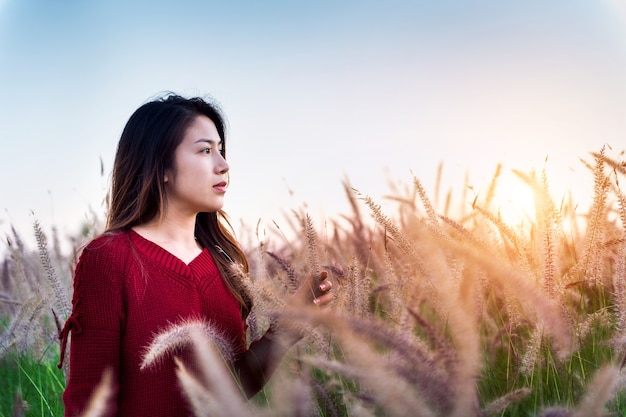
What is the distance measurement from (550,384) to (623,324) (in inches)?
6.6

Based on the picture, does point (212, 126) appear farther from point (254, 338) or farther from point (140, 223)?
point (254, 338)

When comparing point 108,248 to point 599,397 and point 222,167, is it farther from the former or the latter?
point 599,397

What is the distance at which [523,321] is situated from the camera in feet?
4.52

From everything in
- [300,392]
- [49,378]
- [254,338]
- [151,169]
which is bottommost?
[49,378]

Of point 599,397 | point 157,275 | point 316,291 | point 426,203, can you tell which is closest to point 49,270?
point 157,275

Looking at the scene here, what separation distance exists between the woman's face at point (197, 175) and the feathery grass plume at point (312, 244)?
0.48 meters

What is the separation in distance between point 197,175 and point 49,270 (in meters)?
0.45

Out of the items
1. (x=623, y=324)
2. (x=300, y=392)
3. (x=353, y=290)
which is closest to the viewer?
(x=300, y=392)

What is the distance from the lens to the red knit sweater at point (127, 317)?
1.62 meters

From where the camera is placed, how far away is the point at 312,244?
140 cm

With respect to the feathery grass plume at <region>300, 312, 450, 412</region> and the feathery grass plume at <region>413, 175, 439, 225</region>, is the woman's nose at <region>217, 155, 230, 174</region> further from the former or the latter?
the feathery grass plume at <region>300, 312, 450, 412</region>

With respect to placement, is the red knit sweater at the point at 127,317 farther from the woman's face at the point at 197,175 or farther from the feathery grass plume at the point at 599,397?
the feathery grass plume at the point at 599,397

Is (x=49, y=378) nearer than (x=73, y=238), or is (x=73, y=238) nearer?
(x=49, y=378)

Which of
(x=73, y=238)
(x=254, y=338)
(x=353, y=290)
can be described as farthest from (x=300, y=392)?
(x=73, y=238)
